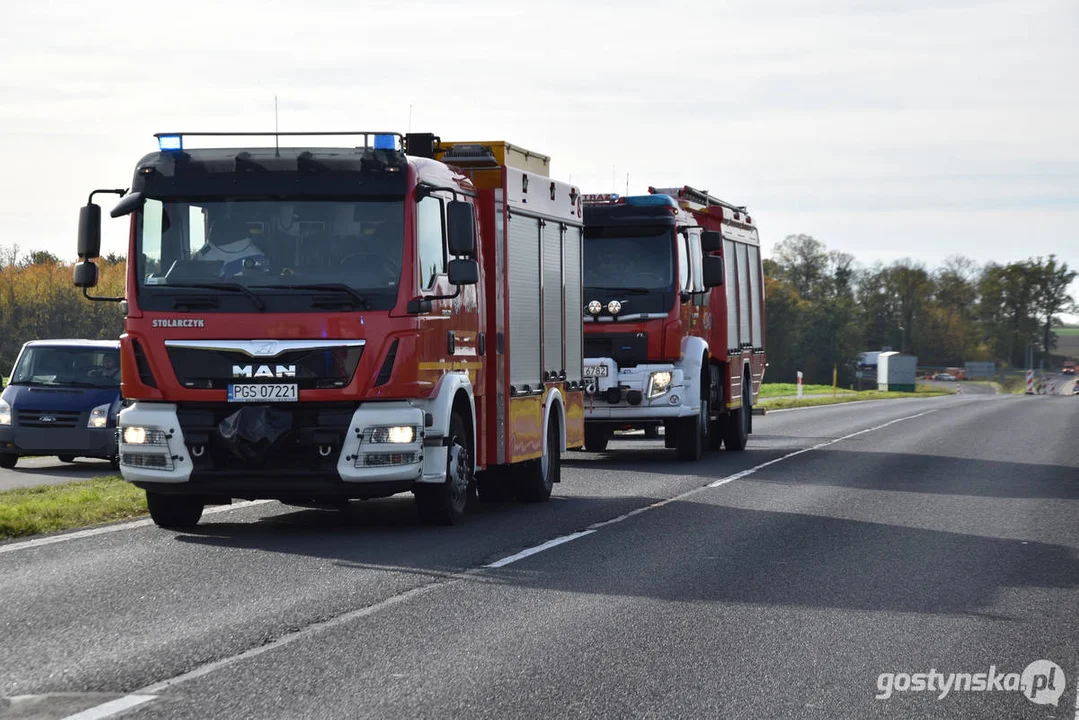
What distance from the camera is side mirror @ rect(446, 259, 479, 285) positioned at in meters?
12.4

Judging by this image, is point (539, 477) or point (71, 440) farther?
point (71, 440)

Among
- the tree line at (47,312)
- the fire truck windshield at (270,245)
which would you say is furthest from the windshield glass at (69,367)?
the tree line at (47,312)

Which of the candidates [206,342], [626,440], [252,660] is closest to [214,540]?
[206,342]

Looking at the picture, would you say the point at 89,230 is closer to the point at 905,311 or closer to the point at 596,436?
the point at 596,436

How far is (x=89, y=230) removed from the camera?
12242mm

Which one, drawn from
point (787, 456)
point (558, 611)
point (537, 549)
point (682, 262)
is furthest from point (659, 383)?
point (558, 611)

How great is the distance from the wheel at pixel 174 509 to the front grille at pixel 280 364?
1323mm

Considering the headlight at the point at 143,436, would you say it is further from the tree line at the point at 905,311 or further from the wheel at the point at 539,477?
the tree line at the point at 905,311

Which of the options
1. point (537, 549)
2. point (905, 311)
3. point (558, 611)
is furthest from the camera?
point (905, 311)

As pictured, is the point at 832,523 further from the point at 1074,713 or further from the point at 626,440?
the point at 626,440

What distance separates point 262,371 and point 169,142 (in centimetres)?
201

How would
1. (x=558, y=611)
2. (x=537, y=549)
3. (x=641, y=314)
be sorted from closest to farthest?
(x=558, y=611) < (x=537, y=549) < (x=641, y=314)

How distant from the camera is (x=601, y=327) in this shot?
68.8 ft

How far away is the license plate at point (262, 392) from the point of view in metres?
11.9
